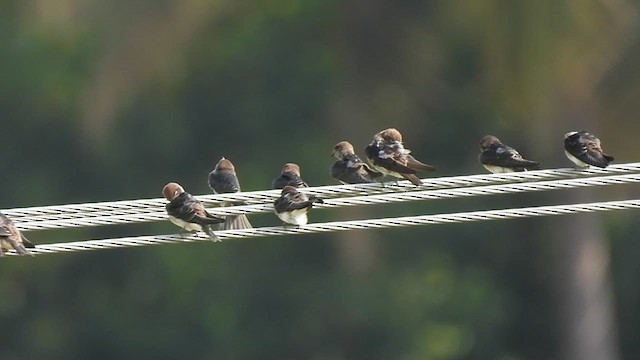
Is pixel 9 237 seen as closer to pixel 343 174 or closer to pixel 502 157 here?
pixel 343 174

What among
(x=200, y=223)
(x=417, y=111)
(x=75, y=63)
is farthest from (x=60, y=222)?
(x=75, y=63)

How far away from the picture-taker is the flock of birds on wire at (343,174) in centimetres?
923

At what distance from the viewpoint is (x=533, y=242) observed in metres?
19.4

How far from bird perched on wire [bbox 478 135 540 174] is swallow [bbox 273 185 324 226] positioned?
1.70 m

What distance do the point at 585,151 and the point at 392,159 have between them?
44.5 inches

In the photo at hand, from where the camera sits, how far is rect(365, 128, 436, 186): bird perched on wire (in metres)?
9.88

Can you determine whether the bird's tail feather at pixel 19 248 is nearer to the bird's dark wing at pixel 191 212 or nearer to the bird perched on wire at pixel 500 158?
the bird's dark wing at pixel 191 212

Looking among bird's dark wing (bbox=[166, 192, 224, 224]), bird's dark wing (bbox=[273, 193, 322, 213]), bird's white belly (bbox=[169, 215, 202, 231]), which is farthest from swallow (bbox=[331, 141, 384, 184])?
bird's dark wing (bbox=[166, 192, 224, 224])

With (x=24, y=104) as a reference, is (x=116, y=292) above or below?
below

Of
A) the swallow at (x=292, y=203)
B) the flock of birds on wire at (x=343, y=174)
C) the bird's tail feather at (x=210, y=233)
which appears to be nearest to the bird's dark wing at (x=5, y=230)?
the flock of birds on wire at (x=343, y=174)

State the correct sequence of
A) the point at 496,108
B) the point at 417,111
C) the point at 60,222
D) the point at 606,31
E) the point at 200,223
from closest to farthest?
the point at 60,222
the point at 200,223
the point at 606,31
the point at 496,108
the point at 417,111

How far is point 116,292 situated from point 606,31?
753 cm

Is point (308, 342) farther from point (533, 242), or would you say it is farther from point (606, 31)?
point (606, 31)

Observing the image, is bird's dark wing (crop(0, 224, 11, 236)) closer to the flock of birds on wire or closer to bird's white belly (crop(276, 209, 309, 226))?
the flock of birds on wire
